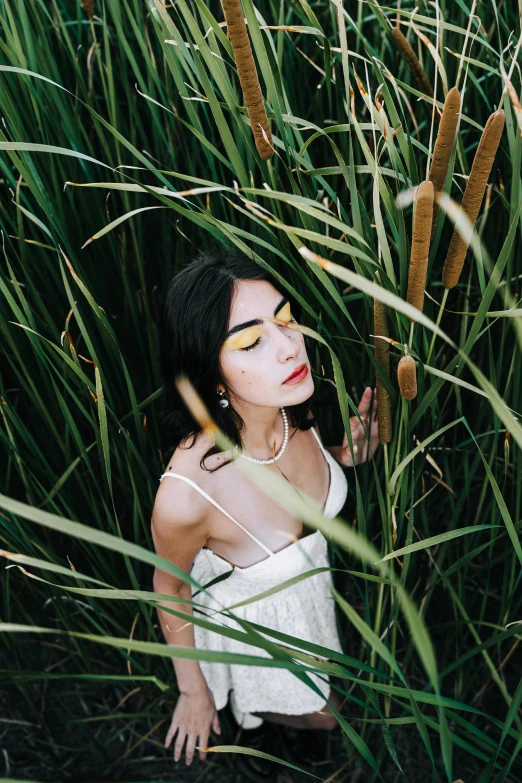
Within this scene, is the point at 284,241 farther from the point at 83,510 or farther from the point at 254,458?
the point at 83,510

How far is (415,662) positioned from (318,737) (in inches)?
9.7

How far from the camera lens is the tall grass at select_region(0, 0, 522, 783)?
0.73m

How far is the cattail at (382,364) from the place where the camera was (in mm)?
666

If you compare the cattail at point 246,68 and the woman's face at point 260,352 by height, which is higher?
the cattail at point 246,68

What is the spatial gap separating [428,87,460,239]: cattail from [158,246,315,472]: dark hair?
0.30 metres

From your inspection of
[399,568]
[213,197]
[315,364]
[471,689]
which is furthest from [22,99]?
[471,689]

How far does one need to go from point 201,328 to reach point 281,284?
0.13m

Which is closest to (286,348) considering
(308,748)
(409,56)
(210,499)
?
(210,499)

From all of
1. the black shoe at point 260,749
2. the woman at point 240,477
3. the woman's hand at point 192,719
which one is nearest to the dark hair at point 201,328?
the woman at point 240,477

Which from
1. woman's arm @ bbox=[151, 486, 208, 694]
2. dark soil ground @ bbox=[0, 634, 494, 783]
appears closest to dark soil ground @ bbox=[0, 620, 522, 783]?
dark soil ground @ bbox=[0, 634, 494, 783]

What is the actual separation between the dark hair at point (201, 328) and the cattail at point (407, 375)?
289mm

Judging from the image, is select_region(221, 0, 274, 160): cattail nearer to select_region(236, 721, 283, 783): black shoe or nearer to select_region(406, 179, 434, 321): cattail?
select_region(406, 179, 434, 321): cattail

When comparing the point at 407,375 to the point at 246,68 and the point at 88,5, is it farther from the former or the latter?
the point at 88,5

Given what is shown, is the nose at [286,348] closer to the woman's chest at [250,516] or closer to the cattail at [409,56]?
the woman's chest at [250,516]
